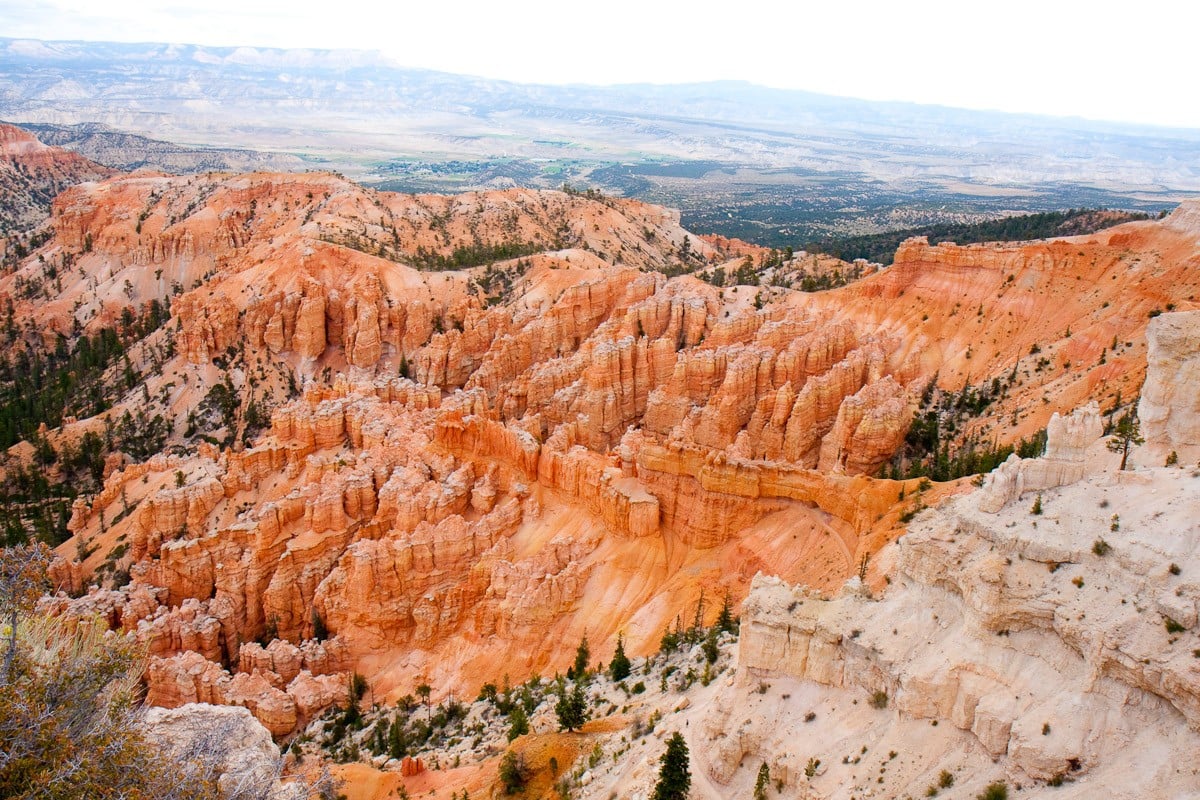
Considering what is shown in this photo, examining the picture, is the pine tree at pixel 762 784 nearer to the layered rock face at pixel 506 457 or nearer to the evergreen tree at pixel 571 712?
the evergreen tree at pixel 571 712

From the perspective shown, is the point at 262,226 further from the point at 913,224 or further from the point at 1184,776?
the point at 913,224

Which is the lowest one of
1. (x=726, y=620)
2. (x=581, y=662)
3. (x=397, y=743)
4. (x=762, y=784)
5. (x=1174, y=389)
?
(x=397, y=743)

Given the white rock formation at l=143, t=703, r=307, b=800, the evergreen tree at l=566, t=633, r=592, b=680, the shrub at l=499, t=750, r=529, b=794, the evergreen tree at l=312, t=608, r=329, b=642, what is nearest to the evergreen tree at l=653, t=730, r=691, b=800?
the shrub at l=499, t=750, r=529, b=794

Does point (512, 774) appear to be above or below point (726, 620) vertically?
below

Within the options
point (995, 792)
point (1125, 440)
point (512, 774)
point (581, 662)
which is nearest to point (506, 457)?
point (581, 662)

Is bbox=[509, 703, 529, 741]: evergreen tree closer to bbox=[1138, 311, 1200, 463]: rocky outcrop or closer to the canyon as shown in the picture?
the canyon

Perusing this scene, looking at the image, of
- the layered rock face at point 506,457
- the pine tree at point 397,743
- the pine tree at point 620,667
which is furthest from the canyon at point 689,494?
the pine tree at point 397,743

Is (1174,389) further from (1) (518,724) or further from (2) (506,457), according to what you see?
(2) (506,457)

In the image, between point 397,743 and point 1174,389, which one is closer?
point 1174,389
